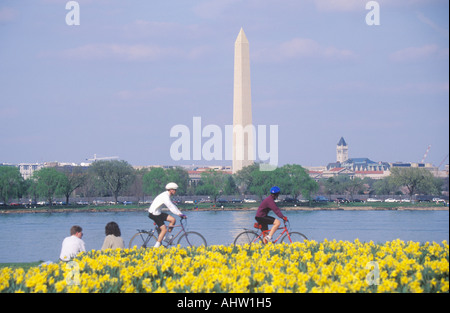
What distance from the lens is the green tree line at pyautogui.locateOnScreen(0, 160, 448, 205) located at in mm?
67938

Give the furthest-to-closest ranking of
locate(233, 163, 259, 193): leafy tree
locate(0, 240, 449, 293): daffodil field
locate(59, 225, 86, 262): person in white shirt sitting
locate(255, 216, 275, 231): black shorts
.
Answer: locate(233, 163, 259, 193): leafy tree, locate(255, 216, 275, 231): black shorts, locate(59, 225, 86, 262): person in white shirt sitting, locate(0, 240, 449, 293): daffodil field

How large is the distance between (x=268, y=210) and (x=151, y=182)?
5716 centimetres

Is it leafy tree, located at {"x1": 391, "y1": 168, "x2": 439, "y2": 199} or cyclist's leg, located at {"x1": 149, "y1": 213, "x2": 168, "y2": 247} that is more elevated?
leafy tree, located at {"x1": 391, "y1": 168, "x2": 439, "y2": 199}

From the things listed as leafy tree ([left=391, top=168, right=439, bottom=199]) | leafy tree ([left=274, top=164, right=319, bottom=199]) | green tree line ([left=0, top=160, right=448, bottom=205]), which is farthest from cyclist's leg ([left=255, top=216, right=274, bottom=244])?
leafy tree ([left=391, top=168, right=439, bottom=199])

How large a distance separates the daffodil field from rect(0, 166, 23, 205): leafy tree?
6216cm

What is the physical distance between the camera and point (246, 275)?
6961 millimetres

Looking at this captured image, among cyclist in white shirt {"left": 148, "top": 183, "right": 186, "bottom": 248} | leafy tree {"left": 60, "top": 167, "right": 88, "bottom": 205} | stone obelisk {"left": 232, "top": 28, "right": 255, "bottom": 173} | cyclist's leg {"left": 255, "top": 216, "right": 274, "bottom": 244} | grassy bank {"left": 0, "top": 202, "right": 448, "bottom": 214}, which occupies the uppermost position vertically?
stone obelisk {"left": 232, "top": 28, "right": 255, "bottom": 173}

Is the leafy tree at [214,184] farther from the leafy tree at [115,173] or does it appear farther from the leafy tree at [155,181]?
the leafy tree at [115,173]

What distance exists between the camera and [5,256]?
2653cm

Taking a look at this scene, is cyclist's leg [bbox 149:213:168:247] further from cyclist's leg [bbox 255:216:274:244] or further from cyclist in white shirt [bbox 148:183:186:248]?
cyclist's leg [bbox 255:216:274:244]

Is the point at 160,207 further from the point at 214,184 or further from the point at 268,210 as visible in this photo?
the point at 214,184
